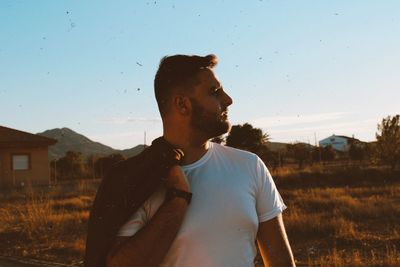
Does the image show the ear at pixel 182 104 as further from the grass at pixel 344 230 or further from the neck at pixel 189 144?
the grass at pixel 344 230

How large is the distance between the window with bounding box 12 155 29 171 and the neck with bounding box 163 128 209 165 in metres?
31.9

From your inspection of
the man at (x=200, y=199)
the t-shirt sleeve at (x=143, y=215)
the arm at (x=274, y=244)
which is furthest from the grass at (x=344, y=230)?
the t-shirt sleeve at (x=143, y=215)

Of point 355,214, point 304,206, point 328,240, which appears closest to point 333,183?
point 304,206

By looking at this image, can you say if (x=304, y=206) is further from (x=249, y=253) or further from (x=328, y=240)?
(x=249, y=253)

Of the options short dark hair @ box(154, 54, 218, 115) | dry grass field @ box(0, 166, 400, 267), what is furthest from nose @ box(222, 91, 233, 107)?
dry grass field @ box(0, 166, 400, 267)

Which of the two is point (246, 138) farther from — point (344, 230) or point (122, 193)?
point (122, 193)

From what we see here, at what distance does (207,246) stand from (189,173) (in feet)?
1.19

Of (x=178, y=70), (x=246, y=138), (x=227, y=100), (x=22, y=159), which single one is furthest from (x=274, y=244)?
(x=246, y=138)

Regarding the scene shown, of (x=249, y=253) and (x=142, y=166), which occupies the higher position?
(x=142, y=166)

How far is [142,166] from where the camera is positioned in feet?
7.34

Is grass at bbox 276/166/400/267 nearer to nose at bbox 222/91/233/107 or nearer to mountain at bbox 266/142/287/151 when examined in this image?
nose at bbox 222/91/233/107

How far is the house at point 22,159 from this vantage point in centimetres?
3183

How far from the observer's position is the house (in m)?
31.8

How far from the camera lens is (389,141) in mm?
37594
